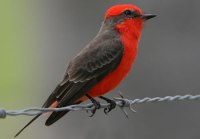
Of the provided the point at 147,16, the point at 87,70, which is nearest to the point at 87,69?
the point at 87,70

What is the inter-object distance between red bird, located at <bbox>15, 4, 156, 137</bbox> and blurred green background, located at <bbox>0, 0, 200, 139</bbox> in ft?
6.84

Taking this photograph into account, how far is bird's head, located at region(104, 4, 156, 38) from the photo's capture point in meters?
8.87

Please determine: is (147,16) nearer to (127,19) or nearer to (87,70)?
(127,19)

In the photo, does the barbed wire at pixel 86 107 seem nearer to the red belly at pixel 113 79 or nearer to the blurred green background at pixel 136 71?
the red belly at pixel 113 79

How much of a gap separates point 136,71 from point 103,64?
3.48 m

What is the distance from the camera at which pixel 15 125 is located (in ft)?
43.5

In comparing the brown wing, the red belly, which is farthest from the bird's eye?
the red belly

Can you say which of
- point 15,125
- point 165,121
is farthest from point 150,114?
point 15,125

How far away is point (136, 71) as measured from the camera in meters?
12.0

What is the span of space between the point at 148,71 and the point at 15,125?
7.56 ft

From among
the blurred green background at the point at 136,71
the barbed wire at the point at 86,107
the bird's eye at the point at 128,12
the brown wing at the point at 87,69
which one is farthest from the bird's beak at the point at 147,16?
the blurred green background at the point at 136,71

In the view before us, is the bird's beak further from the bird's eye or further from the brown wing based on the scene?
the brown wing

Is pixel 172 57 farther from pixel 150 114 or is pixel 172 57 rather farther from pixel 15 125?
pixel 15 125

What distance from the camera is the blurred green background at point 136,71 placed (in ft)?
38.2
